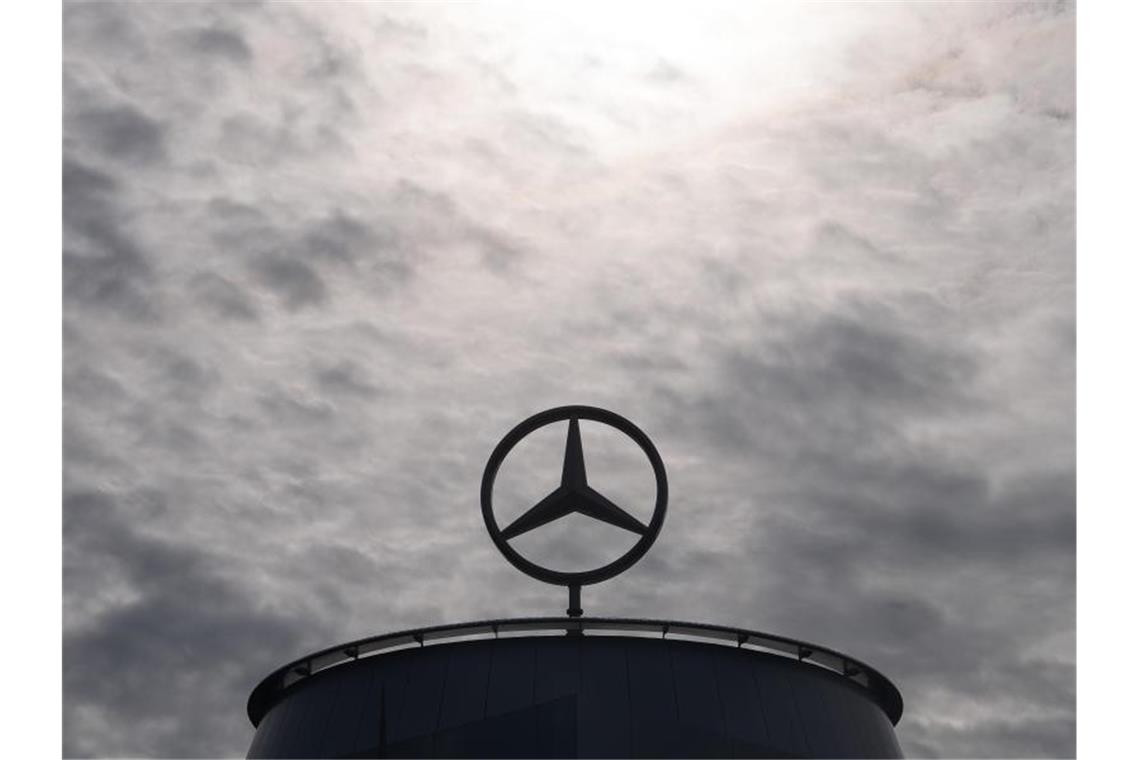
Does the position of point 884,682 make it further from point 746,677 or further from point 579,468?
point 579,468

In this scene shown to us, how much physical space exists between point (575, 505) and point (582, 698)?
6527mm

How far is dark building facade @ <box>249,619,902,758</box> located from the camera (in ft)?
128

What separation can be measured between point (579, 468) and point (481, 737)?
8.99 m

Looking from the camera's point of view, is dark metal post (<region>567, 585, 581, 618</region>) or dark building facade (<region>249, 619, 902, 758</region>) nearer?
dark building facade (<region>249, 619, 902, 758</region>)

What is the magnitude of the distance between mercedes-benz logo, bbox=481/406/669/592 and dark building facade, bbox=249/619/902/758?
2.49m

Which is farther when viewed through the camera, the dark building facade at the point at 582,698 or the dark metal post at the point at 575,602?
the dark metal post at the point at 575,602

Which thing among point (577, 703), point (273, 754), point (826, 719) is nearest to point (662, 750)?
point (577, 703)

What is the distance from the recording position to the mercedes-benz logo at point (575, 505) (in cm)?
4331

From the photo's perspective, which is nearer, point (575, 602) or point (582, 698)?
point (582, 698)

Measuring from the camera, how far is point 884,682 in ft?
144

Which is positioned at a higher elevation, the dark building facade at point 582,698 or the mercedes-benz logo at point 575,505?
the mercedes-benz logo at point 575,505

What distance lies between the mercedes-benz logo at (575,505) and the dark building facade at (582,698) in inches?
98.2

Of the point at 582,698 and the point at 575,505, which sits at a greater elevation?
the point at 575,505

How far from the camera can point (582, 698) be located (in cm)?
3934
